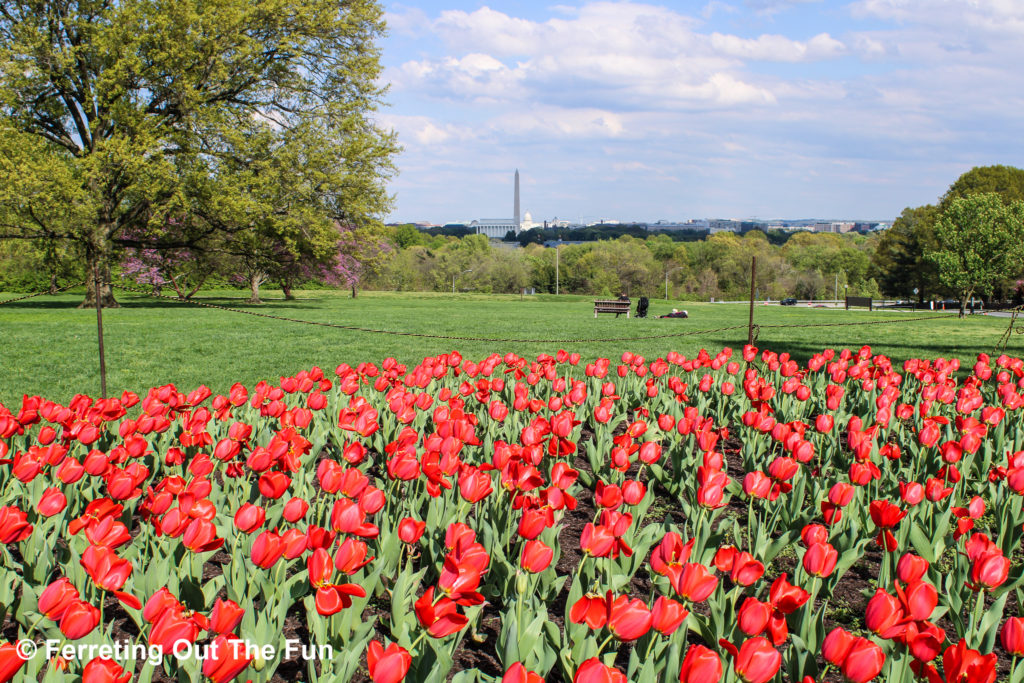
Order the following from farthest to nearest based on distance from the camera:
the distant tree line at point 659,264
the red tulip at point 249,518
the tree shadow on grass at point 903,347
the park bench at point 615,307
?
the distant tree line at point 659,264, the park bench at point 615,307, the tree shadow on grass at point 903,347, the red tulip at point 249,518

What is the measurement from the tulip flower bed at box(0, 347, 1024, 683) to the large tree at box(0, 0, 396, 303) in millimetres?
21263

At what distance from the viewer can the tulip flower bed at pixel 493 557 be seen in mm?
1962

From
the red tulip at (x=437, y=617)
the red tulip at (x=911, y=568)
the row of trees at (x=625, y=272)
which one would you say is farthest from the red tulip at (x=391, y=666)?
the row of trees at (x=625, y=272)

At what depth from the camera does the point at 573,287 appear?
88.4 metres

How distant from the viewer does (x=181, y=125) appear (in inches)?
1010

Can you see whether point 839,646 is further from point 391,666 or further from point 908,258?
point 908,258

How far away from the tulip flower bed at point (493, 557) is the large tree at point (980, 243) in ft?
105

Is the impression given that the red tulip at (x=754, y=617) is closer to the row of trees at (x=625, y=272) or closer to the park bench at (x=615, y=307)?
the park bench at (x=615, y=307)

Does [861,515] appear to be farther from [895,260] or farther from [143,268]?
[895,260]

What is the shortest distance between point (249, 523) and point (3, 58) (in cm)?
2521

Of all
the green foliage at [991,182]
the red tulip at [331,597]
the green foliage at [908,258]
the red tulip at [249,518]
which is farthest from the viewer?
the green foliage at [908,258]

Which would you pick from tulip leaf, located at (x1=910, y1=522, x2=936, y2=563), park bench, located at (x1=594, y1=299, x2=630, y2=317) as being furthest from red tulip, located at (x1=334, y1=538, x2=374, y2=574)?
park bench, located at (x1=594, y1=299, x2=630, y2=317)

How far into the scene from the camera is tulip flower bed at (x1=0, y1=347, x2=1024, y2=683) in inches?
77.2

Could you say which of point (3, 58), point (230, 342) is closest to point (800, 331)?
point (230, 342)
